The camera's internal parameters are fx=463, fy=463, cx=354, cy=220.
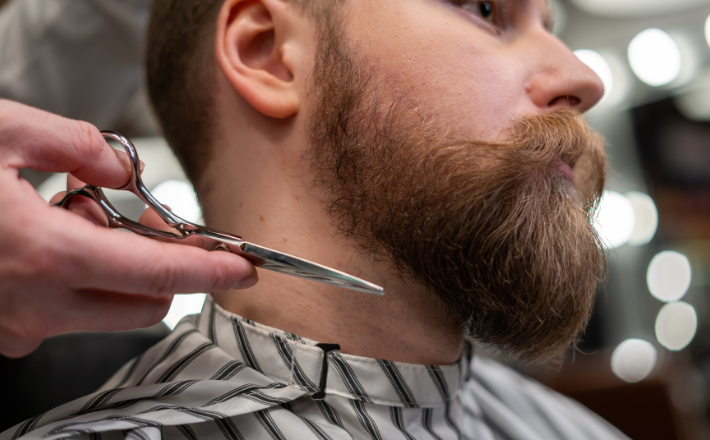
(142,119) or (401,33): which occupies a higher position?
(401,33)

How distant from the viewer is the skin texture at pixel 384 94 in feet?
2.03

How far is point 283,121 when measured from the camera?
0.68 meters

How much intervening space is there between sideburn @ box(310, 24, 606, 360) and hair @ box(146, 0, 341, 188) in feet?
0.75

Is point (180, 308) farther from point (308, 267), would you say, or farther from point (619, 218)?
point (619, 218)

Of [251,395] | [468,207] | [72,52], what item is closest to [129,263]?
[251,395]

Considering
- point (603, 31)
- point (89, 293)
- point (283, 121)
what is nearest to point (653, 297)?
point (603, 31)

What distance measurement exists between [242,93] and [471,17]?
1.15 ft

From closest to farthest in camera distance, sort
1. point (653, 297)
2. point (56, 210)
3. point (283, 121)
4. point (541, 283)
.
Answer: point (56, 210) < point (541, 283) < point (283, 121) < point (653, 297)

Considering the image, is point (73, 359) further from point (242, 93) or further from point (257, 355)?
point (242, 93)

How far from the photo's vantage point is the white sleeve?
3.81 feet

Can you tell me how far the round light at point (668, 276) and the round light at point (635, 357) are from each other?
11.1 inches

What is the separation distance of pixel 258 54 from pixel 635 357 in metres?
2.62

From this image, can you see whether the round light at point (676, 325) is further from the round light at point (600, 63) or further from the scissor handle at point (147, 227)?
the scissor handle at point (147, 227)

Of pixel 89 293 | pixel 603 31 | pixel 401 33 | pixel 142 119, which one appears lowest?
pixel 142 119
